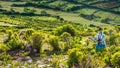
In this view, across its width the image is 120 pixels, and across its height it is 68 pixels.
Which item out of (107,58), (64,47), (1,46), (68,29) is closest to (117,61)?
(107,58)

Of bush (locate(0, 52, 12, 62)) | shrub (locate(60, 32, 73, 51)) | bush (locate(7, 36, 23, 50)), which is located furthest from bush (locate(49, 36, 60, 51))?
bush (locate(0, 52, 12, 62))

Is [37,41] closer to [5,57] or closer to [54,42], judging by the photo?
[54,42]

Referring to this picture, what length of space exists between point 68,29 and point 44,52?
2216cm

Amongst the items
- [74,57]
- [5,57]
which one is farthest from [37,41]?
[74,57]

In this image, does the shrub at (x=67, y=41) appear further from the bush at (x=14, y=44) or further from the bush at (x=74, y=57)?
the bush at (x=74, y=57)

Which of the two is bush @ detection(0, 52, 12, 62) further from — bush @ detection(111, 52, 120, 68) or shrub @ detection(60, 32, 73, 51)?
bush @ detection(111, 52, 120, 68)

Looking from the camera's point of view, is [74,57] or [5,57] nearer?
[74,57]

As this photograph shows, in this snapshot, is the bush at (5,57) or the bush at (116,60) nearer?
the bush at (116,60)

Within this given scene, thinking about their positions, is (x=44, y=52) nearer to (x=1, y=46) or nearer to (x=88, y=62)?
(x=1, y=46)

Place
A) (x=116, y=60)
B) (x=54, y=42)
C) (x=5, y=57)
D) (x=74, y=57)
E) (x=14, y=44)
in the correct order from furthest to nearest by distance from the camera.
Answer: (x=14, y=44) → (x=54, y=42) → (x=5, y=57) → (x=74, y=57) → (x=116, y=60)

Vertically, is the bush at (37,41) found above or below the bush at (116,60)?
below

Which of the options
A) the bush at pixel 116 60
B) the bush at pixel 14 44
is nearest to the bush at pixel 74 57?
the bush at pixel 116 60

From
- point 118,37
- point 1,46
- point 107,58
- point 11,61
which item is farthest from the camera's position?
point 118,37

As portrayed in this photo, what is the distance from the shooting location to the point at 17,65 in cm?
3447
